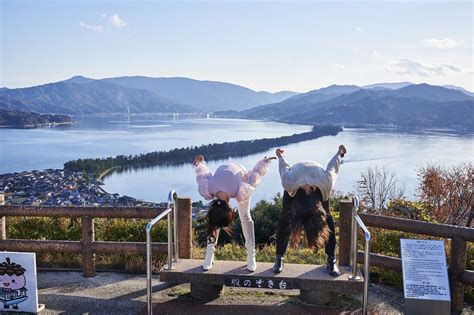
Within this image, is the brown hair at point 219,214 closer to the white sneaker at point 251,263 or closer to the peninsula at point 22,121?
the white sneaker at point 251,263

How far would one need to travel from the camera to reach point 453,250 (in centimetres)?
460

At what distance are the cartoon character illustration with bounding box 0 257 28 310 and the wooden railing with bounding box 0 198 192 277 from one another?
3.14 ft

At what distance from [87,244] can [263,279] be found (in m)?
2.24

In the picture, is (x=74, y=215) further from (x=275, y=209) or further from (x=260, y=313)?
(x=275, y=209)

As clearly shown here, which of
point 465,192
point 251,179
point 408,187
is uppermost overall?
point 251,179

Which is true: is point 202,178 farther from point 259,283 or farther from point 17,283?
point 17,283

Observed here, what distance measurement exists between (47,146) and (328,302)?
87577 millimetres

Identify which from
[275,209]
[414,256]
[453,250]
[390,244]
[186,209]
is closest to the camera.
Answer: [414,256]

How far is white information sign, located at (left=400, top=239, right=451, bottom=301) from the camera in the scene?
4.12m

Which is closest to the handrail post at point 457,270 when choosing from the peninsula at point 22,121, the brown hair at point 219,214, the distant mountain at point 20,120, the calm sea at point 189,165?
the brown hair at point 219,214

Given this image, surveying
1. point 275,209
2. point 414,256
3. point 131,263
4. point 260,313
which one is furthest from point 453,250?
point 275,209

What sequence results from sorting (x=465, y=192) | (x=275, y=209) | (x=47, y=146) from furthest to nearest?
(x=47, y=146), (x=465, y=192), (x=275, y=209)

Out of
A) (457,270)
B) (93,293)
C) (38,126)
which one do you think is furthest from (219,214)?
(38,126)

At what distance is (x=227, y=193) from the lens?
452 centimetres
